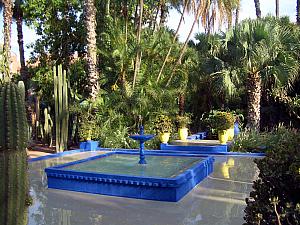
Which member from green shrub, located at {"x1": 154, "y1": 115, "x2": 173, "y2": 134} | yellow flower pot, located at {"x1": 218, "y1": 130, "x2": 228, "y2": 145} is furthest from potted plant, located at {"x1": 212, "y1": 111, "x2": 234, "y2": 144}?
green shrub, located at {"x1": 154, "y1": 115, "x2": 173, "y2": 134}

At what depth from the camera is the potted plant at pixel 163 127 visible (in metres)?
12.9

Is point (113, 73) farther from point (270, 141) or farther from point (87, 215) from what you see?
point (87, 215)

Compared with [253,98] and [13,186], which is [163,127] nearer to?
[253,98]

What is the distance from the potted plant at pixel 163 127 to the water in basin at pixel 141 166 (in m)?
3.05

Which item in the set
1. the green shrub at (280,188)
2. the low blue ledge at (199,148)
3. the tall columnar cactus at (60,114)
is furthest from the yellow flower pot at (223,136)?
the green shrub at (280,188)

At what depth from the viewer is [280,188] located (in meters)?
3.37

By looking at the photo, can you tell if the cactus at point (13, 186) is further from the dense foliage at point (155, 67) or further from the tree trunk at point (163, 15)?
the tree trunk at point (163, 15)

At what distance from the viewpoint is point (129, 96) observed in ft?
43.7

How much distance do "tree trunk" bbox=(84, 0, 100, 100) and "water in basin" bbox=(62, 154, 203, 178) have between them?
4.37 metres

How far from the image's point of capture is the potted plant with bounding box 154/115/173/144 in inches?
507

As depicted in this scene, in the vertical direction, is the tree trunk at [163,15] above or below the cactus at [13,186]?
above

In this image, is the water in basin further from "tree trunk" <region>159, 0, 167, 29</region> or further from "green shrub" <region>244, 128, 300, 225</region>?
"tree trunk" <region>159, 0, 167, 29</region>

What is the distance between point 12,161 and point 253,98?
11458 mm

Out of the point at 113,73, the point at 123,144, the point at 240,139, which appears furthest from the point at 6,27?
the point at 240,139
